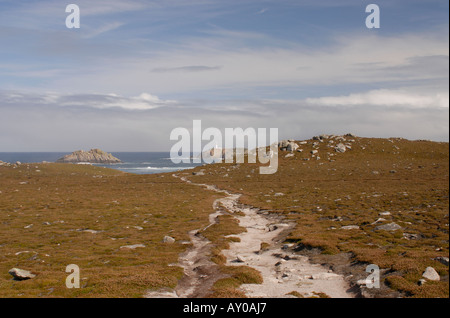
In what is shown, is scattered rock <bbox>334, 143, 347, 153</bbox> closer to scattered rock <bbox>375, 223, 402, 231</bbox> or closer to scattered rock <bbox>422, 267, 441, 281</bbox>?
scattered rock <bbox>375, 223, 402, 231</bbox>

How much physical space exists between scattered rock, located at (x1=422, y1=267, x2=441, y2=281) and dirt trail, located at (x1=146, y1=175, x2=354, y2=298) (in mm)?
4105

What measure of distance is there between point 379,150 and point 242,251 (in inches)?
4839

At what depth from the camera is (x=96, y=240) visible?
3142 centimetres

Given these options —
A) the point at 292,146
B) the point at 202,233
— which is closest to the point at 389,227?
the point at 202,233

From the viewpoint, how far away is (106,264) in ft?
75.6

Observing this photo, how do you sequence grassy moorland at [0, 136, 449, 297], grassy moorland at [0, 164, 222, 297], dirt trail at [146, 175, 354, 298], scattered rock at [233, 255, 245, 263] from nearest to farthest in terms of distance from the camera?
dirt trail at [146, 175, 354, 298] → grassy moorland at [0, 136, 449, 297] → grassy moorland at [0, 164, 222, 297] → scattered rock at [233, 255, 245, 263]

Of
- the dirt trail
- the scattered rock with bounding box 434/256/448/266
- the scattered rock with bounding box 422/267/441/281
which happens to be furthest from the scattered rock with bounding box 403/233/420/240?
the dirt trail

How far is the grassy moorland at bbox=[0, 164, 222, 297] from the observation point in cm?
1784

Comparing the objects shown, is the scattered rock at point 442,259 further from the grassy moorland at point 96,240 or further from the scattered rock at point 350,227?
the grassy moorland at point 96,240

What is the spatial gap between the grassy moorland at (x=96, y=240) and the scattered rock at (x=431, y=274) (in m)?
13.7

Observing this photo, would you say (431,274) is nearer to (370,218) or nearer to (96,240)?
(370,218)

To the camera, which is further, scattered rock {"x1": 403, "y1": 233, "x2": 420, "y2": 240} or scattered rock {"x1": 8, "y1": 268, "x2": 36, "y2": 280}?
scattered rock {"x1": 403, "y1": 233, "x2": 420, "y2": 240}

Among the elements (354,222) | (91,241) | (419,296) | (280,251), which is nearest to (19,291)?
(91,241)
